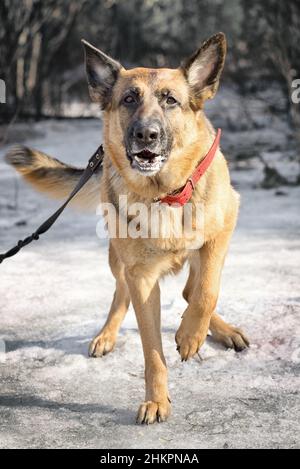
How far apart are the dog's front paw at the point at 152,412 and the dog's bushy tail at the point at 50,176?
1669 millimetres

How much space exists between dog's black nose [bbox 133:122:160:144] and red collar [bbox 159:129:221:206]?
286 mm

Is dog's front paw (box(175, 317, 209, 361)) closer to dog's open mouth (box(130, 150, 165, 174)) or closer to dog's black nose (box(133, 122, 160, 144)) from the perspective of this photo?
dog's open mouth (box(130, 150, 165, 174))

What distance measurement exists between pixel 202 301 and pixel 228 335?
0.64 metres

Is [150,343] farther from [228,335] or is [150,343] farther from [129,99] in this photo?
[129,99]

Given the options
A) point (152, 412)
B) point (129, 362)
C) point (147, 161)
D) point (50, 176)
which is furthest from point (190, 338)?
point (50, 176)

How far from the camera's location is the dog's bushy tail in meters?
4.37

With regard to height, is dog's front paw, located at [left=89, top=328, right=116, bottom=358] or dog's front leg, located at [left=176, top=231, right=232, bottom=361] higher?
dog's front leg, located at [left=176, top=231, right=232, bottom=361]

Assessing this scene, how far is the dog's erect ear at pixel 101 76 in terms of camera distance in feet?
12.0

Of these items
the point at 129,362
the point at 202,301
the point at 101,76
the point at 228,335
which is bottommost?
the point at 129,362

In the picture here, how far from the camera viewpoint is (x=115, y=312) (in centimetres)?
402

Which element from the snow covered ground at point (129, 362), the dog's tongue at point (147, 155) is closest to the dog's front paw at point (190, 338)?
the snow covered ground at point (129, 362)

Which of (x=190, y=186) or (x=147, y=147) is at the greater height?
(x=147, y=147)

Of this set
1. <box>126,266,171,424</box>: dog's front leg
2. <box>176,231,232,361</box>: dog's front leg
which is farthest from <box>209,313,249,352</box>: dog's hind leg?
<box>126,266,171,424</box>: dog's front leg

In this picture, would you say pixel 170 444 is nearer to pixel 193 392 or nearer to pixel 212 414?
pixel 212 414
